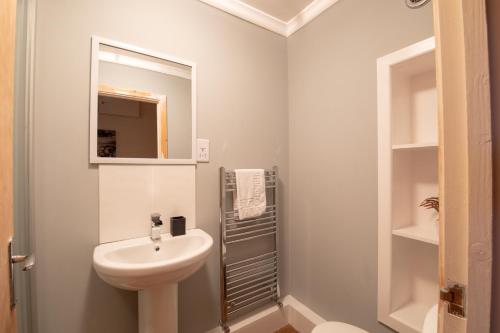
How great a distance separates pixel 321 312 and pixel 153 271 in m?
1.29

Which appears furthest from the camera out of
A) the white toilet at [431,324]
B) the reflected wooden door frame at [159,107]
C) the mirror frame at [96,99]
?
the reflected wooden door frame at [159,107]

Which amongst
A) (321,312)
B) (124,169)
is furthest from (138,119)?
(321,312)

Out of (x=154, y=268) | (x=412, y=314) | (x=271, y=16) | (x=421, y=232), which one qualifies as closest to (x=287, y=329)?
(x=412, y=314)

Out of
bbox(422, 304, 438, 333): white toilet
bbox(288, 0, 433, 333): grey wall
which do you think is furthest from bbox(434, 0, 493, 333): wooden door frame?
bbox(288, 0, 433, 333): grey wall

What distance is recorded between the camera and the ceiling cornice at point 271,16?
1556mm

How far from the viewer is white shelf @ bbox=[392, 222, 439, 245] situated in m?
1.07

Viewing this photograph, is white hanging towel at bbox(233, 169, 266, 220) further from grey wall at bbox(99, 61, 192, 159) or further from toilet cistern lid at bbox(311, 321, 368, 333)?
toilet cistern lid at bbox(311, 321, 368, 333)

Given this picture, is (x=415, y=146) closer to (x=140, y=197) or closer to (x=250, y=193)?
(x=250, y=193)

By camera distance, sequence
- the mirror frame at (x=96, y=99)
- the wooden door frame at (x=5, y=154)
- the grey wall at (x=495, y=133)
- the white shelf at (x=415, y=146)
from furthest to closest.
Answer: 1. the mirror frame at (x=96, y=99)
2. the white shelf at (x=415, y=146)
3. the wooden door frame at (x=5, y=154)
4. the grey wall at (x=495, y=133)

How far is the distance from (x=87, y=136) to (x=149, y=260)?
0.72 m

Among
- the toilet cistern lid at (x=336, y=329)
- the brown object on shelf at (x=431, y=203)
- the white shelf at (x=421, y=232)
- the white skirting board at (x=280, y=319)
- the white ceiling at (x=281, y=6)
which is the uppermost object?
the white ceiling at (x=281, y=6)

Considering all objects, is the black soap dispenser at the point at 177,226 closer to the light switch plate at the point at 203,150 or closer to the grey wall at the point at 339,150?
the light switch plate at the point at 203,150

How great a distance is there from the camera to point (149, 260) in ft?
3.87

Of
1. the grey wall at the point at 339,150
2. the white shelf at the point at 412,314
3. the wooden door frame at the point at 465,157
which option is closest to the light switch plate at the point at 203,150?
the grey wall at the point at 339,150
